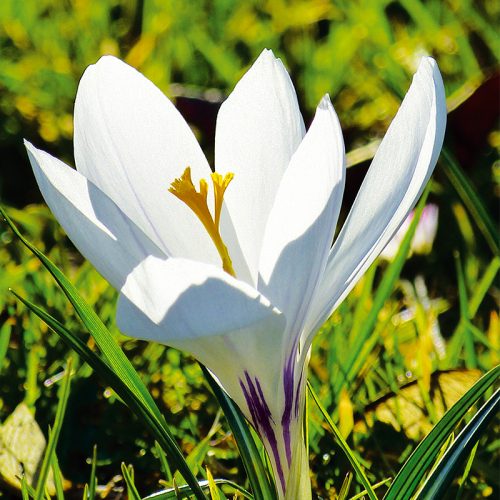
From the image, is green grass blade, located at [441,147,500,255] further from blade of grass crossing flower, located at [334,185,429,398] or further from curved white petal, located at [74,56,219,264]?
curved white petal, located at [74,56,219,264]

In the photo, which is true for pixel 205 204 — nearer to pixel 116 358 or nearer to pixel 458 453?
pixel 116 358

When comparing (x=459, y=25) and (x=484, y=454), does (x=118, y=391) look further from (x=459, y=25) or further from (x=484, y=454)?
(x=459, y=25)

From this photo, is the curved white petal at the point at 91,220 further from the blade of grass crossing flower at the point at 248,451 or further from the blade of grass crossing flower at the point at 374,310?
the blade of grass crossing flower at the point at 374,310

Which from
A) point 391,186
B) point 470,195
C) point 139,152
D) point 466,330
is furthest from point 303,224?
point 466,330

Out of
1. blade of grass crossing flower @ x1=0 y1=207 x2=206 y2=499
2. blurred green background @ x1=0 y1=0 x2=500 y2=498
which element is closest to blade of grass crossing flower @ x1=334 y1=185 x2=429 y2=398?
blurred green background @ x1=0 y1=0 x2=500 y2=498

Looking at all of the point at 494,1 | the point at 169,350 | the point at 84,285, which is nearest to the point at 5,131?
the point at 84,285
